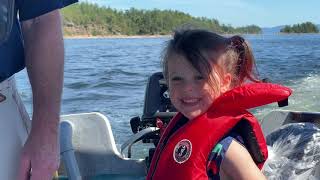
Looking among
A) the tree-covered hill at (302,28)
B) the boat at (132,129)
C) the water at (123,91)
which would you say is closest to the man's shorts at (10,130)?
the boat at (132,129)

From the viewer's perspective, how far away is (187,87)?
5.74ft

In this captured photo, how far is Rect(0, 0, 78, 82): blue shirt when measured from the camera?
135cm

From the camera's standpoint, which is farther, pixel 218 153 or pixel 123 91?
pixel 123 91

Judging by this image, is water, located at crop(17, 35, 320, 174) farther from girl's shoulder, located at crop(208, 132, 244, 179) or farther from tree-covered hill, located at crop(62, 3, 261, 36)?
tree-covered hill, located at crop(62, 3, 261, 36)

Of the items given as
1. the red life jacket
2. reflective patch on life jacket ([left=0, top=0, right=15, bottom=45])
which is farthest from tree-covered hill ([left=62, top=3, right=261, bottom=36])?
reflective patch on life jacket ([left=0, top=0, right=15, bottom=45])

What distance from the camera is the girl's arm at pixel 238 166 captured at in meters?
1.65

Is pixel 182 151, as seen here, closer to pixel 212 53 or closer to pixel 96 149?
pixel 212 53

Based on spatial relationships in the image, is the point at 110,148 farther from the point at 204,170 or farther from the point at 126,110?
the point at 126,110

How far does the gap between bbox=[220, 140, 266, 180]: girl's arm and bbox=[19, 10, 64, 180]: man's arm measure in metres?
0.52

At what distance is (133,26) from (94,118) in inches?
2799

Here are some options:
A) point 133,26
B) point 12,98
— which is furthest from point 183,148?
point 133,26

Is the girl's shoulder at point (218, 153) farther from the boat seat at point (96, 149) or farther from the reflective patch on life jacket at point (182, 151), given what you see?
the boat seat at point (96, 149)

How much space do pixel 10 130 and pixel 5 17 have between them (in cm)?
27

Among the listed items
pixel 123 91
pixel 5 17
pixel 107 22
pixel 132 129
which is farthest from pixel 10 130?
pixel 107 22
